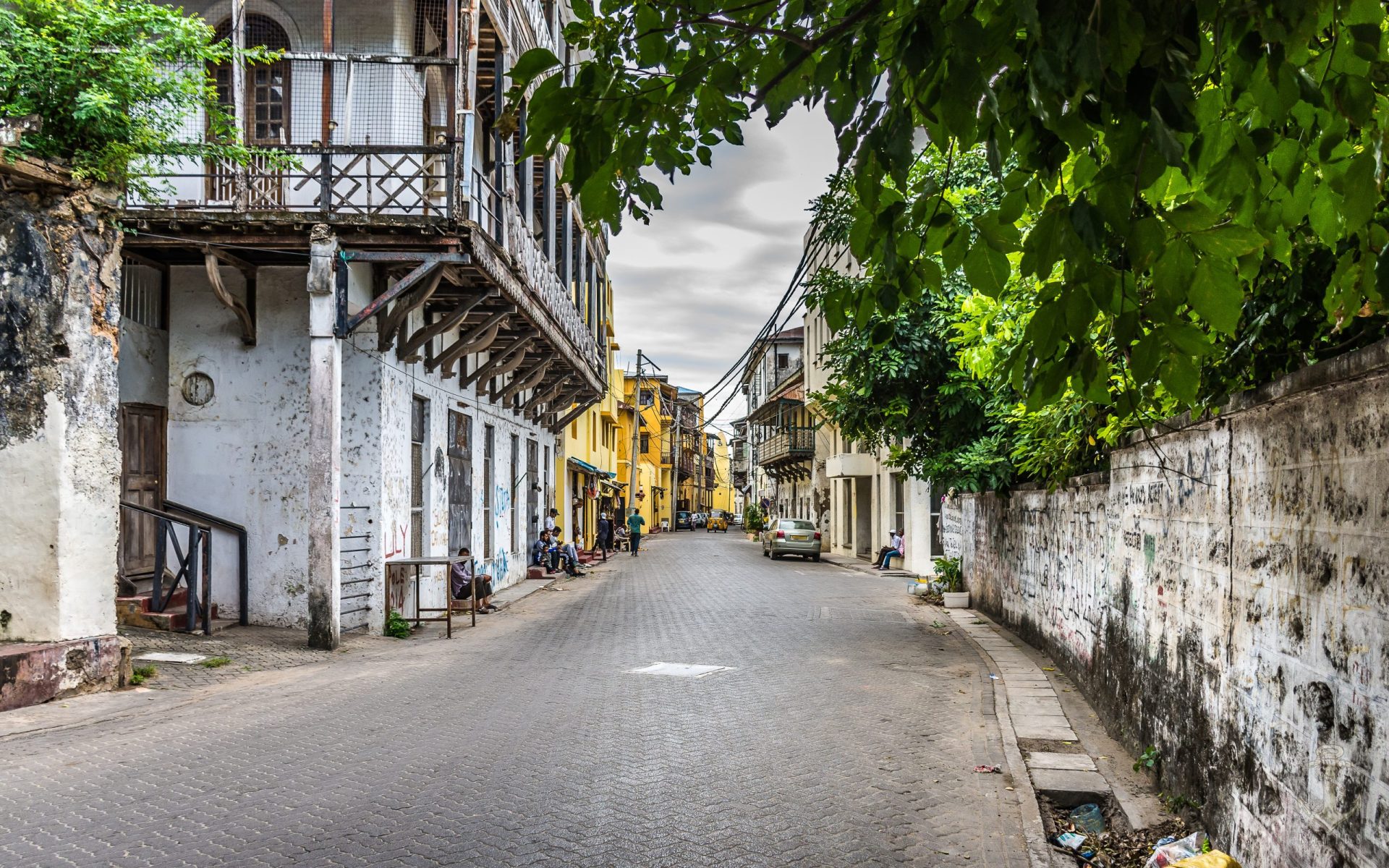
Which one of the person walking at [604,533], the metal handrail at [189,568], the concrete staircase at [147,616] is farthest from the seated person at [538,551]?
the concrete staircase at [147,616]

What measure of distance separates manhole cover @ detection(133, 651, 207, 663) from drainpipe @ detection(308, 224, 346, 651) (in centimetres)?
125

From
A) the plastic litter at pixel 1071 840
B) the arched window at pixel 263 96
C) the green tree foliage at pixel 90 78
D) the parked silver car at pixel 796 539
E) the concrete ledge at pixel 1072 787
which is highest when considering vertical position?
the arched window at pixel 263 96

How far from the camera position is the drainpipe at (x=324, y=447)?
1166 centimetres

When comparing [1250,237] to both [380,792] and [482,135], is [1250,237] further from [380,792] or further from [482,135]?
[482,135]

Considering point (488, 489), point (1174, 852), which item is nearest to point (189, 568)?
point (488, 489)

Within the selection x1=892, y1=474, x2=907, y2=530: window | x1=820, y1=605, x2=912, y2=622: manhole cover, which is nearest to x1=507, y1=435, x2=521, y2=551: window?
x1=820, y1=605, x2=912, y2=622: manhole cover

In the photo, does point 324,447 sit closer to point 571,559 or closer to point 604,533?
point 571,559

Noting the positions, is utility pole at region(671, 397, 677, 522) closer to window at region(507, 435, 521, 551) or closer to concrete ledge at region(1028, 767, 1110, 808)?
window at region(507, 435, 521, 551)

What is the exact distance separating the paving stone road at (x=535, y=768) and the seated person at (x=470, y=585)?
12.0ft

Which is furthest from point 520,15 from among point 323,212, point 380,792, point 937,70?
point 937,70

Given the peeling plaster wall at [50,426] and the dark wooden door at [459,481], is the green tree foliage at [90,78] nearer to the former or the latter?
the peeling plaster wall at [50,426]

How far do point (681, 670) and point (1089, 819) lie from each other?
5167mm

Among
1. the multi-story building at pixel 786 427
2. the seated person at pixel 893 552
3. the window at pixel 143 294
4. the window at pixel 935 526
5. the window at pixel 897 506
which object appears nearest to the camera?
the window at pixel 143 294

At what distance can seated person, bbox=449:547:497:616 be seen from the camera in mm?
15648
